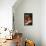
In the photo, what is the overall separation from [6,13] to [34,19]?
60.0 inches

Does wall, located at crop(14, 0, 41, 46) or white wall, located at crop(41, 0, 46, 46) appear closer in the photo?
white wall, located at crop(41, 0, 46, 46)

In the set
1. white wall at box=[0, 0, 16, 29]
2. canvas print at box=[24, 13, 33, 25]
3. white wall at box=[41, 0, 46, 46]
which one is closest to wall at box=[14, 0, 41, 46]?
canvas print at box=[24, 13, 33, 25]

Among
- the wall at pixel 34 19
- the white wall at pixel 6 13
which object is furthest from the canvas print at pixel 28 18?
the white wall at pixel 6 13

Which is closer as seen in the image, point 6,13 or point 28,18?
point 6,13

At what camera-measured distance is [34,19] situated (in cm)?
510

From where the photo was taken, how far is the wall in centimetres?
502

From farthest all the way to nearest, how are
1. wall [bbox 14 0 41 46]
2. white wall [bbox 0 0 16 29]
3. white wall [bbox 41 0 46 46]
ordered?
wall [bbox 14 0 41 46] < white wall [bbox 41 0 46 46] < white wall [bbox 0 0 16 29]

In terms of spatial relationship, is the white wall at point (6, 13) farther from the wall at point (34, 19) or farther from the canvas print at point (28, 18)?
the canvas print at point (28, 18)

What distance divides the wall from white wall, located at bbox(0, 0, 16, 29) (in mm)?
979

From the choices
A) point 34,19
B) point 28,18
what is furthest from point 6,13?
point 34,19

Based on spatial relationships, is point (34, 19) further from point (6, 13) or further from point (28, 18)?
point (6, 13)

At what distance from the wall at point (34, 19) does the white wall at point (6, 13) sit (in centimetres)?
98

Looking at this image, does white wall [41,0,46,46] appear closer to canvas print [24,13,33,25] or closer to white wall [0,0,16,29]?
canvas print [24,13,33,25]

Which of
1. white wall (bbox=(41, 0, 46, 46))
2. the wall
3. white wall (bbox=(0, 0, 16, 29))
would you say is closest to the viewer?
white wall (bbox=(0, 0, 16, 29))
